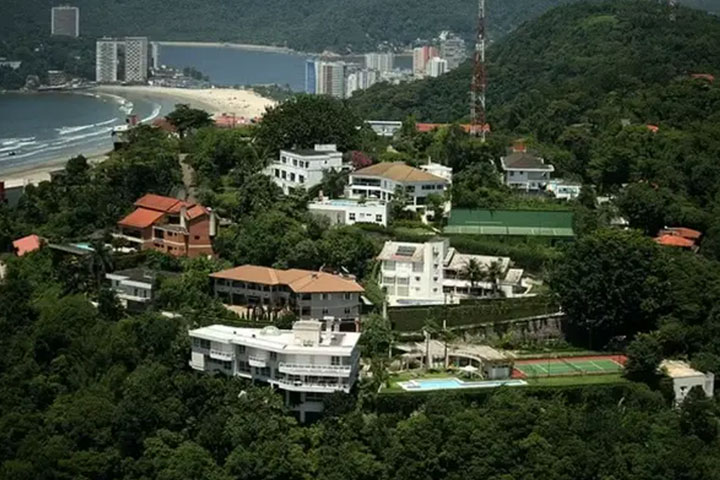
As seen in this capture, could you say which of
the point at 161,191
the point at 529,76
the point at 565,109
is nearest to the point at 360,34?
the point at 529,76

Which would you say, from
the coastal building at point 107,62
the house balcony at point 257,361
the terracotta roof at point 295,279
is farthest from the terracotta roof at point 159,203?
the coastal building at point 107,62

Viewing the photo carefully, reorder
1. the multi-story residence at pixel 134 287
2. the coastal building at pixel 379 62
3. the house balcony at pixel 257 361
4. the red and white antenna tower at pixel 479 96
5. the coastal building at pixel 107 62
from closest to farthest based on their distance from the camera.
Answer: the house balcony at pixel 257 361 < the multi-story residence at pixel 134 287 < the red and white antenna tower at pixel 479 96 < the coastal building at pixel 107 62 < the coastal building at pixel 379 62

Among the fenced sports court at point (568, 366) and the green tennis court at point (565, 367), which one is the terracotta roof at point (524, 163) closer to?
the fenced sports court at point (568, 366)

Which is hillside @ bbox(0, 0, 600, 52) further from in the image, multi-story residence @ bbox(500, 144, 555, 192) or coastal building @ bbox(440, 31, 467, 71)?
multi-story residence @ bbox(500, 144, 555, 192)

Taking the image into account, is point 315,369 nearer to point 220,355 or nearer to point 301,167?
point 220,355

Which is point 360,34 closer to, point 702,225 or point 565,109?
point 565,109
